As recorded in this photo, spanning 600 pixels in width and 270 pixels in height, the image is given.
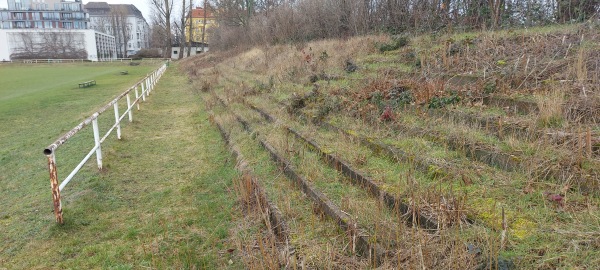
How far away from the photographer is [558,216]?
3162mm

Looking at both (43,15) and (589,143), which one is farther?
(43,15)

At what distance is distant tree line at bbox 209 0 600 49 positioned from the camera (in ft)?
33.7

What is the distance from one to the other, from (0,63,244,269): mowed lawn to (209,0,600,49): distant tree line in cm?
829

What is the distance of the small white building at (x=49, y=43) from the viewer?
260ft

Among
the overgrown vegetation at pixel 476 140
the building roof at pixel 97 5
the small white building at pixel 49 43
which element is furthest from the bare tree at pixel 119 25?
the overgrown vegetation at pixel 476 140

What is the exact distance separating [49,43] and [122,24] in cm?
2090

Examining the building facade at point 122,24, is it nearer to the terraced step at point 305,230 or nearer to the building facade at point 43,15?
the building facade at point 43,15

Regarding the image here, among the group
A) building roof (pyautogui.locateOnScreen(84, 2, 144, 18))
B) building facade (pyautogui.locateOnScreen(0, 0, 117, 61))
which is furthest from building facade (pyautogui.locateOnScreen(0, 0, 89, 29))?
building roof (pyautogui.locateOnScreen(84, 2, 144, 18))

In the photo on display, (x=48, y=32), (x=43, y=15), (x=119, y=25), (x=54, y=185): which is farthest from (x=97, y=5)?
(x=54, y=185)

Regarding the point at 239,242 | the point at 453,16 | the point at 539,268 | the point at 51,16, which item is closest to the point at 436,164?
the point at 539,268

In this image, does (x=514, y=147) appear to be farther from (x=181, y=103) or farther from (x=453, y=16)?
(x=181, y=103)

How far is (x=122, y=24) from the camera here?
98.4m

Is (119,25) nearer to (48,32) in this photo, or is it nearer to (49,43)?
(48,32)

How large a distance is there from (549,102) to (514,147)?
1017 mm
